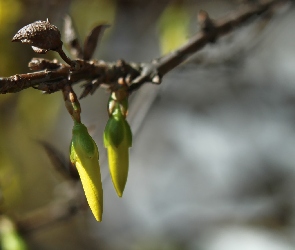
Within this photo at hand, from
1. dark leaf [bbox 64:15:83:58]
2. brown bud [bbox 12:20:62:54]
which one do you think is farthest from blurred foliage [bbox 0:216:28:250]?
brown bud [bbox 12:20:62:54]

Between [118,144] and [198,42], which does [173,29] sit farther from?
[118,144]

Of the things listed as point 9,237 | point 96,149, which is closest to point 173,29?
point 9,237

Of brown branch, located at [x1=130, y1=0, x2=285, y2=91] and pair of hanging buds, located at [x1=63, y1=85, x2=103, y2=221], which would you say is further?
brown branch, located at [x1=130, y1=0, x2=285, y2=91]

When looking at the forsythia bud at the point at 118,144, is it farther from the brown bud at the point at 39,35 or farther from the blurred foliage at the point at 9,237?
the blurred foliage at the point at 9,237

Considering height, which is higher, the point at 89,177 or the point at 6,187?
the point at 6,187

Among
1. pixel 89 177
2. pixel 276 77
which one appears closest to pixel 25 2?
pixel 89 177

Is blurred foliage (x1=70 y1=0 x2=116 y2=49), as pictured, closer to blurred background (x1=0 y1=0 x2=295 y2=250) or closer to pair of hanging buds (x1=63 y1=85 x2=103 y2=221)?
blurred background (x1=0 y1=0 x2=295 y2=250)

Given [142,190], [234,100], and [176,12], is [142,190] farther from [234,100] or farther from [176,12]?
[176,12]
